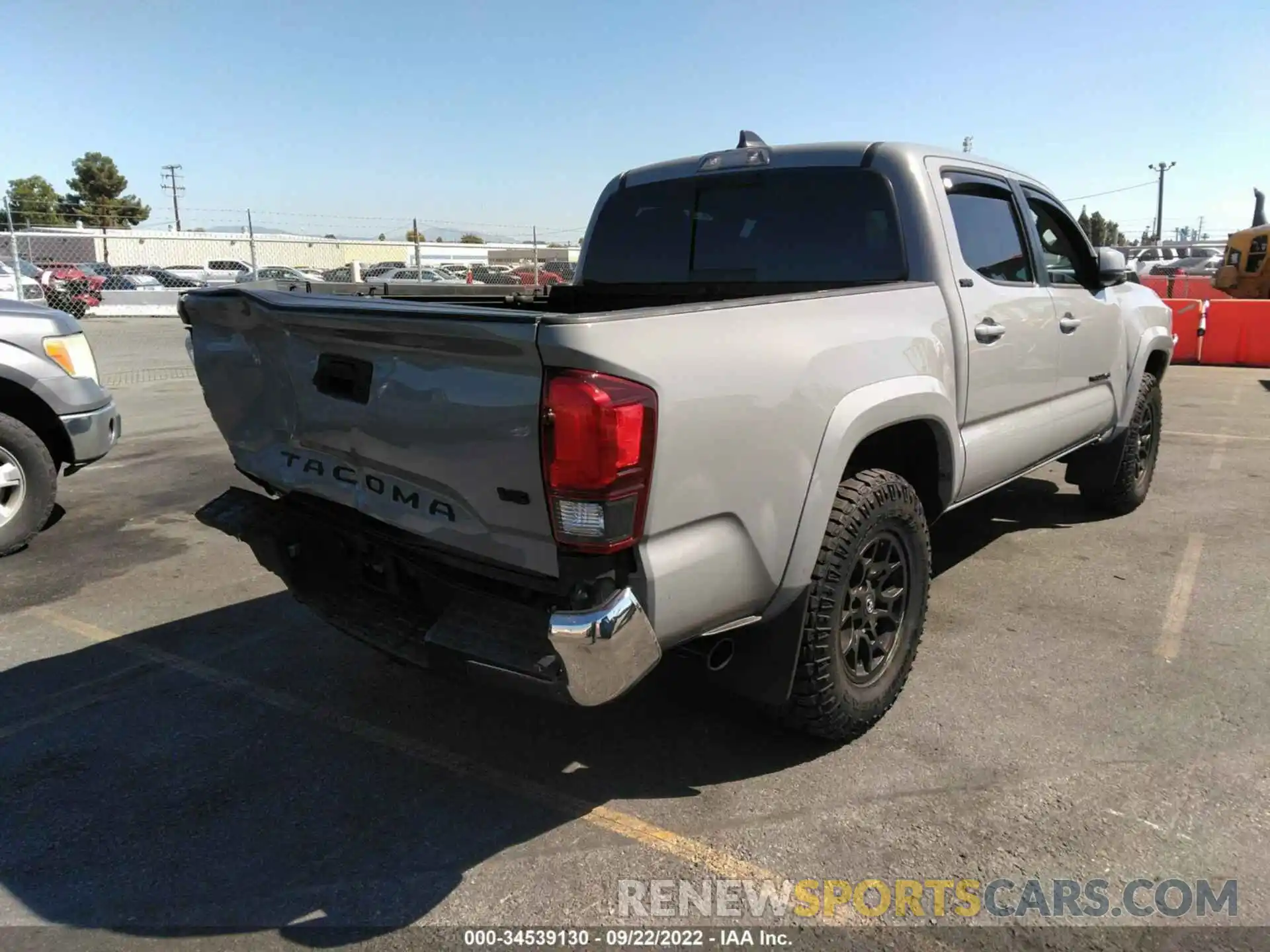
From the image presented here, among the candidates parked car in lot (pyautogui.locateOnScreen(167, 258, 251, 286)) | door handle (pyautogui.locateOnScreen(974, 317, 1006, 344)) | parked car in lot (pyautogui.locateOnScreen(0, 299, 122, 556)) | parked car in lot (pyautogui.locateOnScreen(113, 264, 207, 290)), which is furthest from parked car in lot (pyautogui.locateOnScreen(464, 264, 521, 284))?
door handle (pyautogui.locateOnScreen(974, 317, 1006, 344))

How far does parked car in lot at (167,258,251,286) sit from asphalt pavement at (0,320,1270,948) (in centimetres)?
2633

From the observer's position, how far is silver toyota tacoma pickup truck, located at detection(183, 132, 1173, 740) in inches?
90.3

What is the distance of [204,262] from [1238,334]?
3801 cm

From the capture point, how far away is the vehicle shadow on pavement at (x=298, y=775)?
Answer: 8.30 feet

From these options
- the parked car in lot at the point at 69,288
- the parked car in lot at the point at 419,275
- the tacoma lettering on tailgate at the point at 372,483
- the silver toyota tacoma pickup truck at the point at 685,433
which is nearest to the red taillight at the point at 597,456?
the silver toyota tacoma pickup truck at the point at 685,433

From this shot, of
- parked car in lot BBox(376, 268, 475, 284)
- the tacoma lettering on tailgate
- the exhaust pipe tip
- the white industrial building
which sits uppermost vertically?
the white industrial building

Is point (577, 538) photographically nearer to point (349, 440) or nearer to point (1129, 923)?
point (349, 440)

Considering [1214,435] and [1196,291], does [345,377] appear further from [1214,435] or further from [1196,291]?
[1196,291]

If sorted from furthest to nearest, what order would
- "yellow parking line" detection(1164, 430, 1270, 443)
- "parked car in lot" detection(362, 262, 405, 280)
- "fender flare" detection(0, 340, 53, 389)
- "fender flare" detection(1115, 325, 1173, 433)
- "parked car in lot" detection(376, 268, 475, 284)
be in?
1. "parked car in lot" detection(362, 262, 405, 280)
2. "parked car in lot" detection(376, 268, 475, 284)
3. "yellow parking line" detection(1164, 430, 1270, 443)
4. "fender flare" detection(1115, 325, 1173, 433)
5. "fender flare" detection(0, 340, 53, 389)

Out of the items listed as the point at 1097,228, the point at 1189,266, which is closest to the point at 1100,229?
the point at 1097,228

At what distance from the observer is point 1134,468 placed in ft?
19.4

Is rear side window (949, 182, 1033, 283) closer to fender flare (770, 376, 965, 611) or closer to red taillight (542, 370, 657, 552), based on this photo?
fender flare (770, 376, 965, 611)

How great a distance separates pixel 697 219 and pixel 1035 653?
7.86 ft

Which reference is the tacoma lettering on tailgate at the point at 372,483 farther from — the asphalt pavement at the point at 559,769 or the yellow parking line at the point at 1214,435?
the yellow parking line at the point at 1214,435
